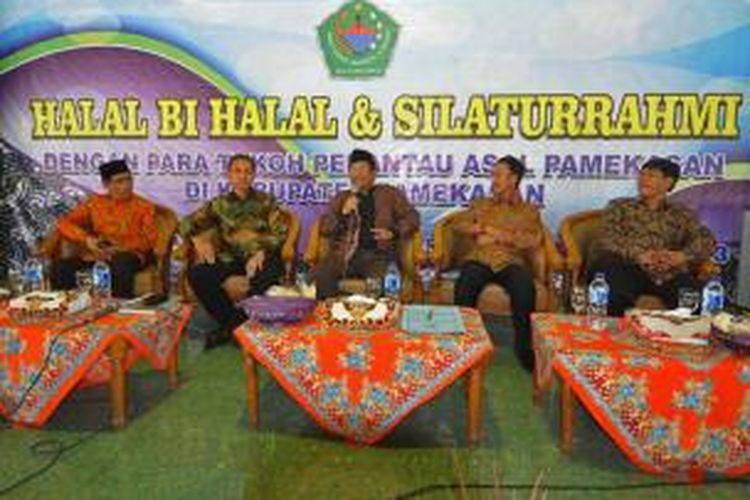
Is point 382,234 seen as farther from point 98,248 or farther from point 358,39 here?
point 98,248

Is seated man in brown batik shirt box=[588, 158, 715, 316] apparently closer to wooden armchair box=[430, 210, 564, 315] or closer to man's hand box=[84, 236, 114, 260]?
wooden armchair box=[430, 210, 564, 315]

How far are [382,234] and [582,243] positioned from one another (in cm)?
129

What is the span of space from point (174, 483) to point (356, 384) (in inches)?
29.9

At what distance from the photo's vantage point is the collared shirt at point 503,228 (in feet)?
14.4

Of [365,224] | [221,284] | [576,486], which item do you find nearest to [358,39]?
[365,224]

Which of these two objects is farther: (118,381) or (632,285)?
(632,285)

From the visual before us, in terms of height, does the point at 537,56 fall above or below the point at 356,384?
above

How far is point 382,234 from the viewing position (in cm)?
455

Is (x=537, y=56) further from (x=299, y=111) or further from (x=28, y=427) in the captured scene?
(x=28, y=427)

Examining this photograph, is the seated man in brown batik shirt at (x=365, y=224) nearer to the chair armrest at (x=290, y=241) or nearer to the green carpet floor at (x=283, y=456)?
the chair armrest at (x=290, y=241)

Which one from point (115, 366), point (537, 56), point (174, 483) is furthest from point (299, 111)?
point (174, 483)

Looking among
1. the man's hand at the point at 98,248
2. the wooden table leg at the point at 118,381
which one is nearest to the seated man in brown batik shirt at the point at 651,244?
the wooden table leg at the point at 118,381

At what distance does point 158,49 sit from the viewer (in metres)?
5.26

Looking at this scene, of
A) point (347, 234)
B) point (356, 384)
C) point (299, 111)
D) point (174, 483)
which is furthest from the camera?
point (299, 111)
